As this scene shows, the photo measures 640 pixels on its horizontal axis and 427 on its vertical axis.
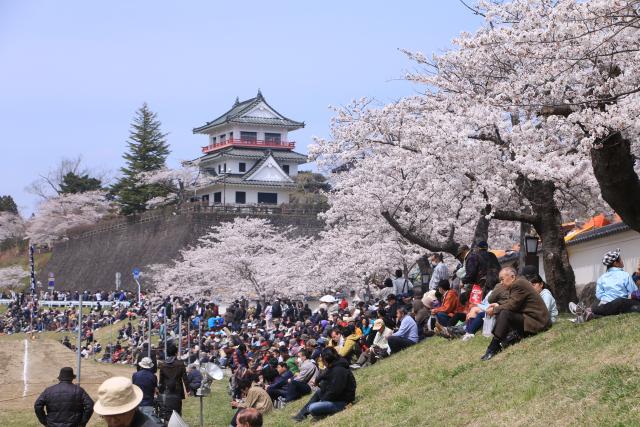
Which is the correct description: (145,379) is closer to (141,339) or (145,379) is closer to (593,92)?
(593,92)

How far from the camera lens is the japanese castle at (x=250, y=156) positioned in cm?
7119

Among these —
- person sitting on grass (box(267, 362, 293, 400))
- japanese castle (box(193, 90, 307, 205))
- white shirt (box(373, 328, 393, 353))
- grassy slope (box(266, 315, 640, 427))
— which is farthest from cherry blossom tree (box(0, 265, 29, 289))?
grassy slope (box(266, 315, 640, 427))

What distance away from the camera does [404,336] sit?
17453 mm

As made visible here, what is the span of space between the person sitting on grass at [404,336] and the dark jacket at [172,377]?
171 inches

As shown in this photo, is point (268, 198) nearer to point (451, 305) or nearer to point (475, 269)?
point (451, 305)

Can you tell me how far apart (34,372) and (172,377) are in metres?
13.9

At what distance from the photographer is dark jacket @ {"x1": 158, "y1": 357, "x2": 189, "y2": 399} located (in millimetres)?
14531

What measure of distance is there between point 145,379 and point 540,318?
558 cm

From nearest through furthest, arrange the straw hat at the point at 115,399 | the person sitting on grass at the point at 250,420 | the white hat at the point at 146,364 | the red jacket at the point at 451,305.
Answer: the straw hat at the point at 115,399, the person sitting on grass at the point at 250,420, the white hat at the point at 146,364, the red jacket at the point at 451,305

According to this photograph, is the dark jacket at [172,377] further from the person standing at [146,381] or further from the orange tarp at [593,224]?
the orange tarp at [593,224]

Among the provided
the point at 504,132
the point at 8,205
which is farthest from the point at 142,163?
the point at 504,132

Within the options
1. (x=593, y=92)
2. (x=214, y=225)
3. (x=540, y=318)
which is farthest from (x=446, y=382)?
(x=214, y=225)

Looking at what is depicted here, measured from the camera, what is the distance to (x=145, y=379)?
44.2 feet

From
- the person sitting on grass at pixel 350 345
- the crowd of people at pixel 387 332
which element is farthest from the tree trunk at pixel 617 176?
the person sitting on grass at pixel 350 345
